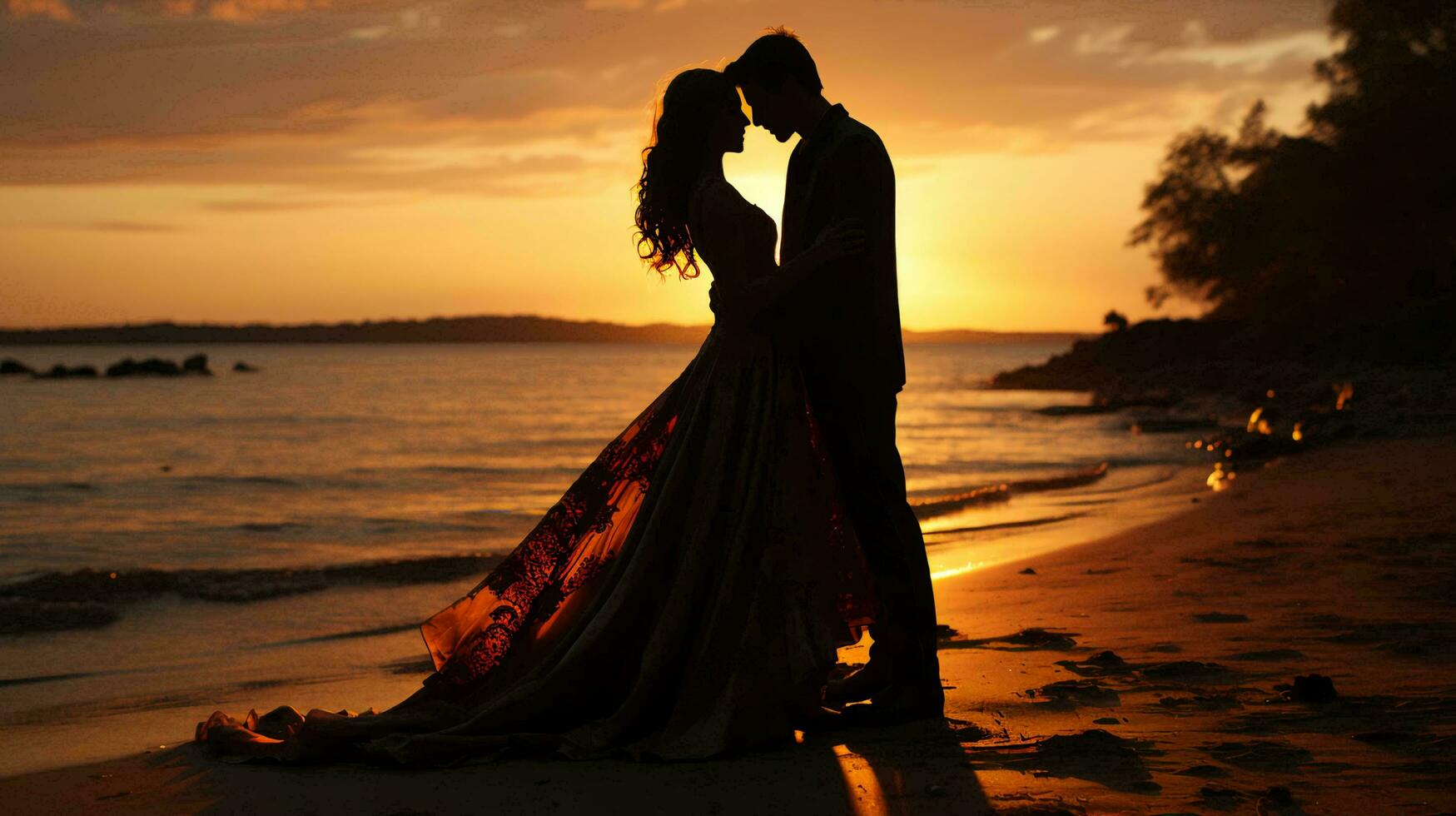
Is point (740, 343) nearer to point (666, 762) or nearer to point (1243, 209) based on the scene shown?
point (666, 762)

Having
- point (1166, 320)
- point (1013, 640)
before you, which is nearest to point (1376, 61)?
point (1166, 320)

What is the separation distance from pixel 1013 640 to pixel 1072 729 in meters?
1.78

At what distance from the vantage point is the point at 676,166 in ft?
13.8

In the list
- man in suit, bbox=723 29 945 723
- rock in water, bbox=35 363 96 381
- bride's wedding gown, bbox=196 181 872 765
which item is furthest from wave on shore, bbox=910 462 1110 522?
rock in water, bbox=35 363 96 381

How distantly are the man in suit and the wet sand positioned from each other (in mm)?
323

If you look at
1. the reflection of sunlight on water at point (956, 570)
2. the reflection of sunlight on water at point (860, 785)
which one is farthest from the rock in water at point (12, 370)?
the reflection of sunlight on water at point (860, 785)

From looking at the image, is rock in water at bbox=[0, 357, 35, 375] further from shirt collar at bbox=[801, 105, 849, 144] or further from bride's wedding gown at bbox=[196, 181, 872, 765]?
shirt collar at bbox=[801, 105, 849, 144]

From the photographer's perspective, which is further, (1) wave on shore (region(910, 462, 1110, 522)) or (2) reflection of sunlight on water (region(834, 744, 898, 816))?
(1) wave on shore (region(910, 462, 1110, 522))

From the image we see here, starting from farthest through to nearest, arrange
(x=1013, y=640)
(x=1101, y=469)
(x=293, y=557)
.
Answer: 1. (x=1101, y=469)
2. (x=293, y=557)
3. (x=1013, y=640)

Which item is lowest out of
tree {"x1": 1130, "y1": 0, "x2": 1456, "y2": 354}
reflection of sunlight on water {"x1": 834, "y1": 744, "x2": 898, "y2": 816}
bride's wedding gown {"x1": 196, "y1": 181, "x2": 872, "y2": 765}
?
reflection of sunlight on water {"x1": 834, "y1": 744, "x2": 898, "y2": 816}

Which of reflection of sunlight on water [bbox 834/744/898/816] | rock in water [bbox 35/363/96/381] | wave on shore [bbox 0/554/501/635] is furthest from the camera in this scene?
rock in water [bbox 35/363/96/381]

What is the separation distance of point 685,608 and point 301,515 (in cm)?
1445

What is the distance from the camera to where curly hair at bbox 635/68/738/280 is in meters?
4.16

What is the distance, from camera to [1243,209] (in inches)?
1802
